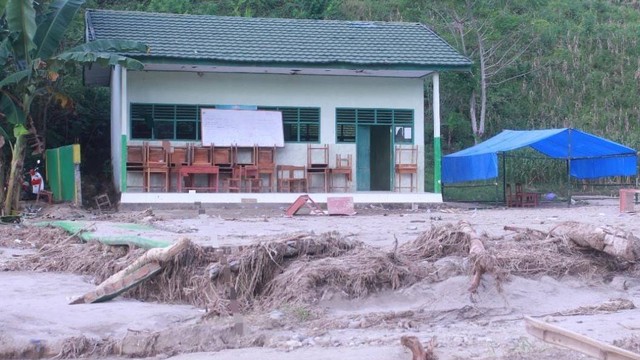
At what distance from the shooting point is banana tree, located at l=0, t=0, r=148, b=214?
20812 millimetres

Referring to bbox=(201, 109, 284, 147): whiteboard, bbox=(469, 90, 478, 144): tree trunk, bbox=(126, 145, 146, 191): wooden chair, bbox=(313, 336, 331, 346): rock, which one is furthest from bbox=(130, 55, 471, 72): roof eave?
bbox=(313, 336, 331, 346): rock

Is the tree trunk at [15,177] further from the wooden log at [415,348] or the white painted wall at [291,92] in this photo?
the wooden log at [415,348]

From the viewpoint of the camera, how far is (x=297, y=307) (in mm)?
10992

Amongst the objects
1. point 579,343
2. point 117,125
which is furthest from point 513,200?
point 579,343

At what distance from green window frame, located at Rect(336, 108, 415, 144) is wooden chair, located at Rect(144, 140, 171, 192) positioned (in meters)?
5.03

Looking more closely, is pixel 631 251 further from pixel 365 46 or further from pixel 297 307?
pixel 365 46

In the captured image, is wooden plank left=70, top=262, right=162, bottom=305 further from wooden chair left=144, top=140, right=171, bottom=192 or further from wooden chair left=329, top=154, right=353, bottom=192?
wooden chair left=329, top=154, right=353, bottom=192

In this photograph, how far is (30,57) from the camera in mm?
21781

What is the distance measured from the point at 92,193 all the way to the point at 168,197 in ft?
15.5

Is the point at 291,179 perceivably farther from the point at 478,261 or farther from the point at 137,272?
the point at 478,261

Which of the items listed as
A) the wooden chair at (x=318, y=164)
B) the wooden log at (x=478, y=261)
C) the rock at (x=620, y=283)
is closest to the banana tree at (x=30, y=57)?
the wooden chair at (x=318, y=164)

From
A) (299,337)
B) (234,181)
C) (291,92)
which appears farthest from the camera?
(291,92)

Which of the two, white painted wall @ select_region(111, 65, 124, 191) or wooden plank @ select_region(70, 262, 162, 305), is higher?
white painted wall @ select_region(111, 65, 124, 191)

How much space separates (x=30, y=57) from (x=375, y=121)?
1024cm
